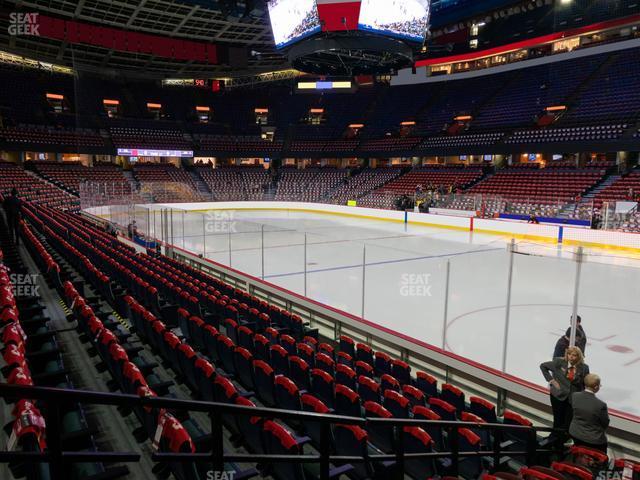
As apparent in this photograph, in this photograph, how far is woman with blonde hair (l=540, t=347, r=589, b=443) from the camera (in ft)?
14.6

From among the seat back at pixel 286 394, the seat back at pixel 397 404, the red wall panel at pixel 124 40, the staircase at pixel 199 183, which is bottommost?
the seat back at pixel 397 404

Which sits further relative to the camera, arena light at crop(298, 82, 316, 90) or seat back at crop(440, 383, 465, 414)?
arena light at crop(298, 82, 316, 90)

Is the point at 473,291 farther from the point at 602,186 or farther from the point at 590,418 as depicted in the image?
the point at 602,186

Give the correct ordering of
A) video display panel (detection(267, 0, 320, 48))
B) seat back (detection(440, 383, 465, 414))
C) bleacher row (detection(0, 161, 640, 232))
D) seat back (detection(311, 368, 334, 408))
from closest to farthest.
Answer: seat back (detection(311, 368, 334, 408))
seat back (detection(440, 383, 465, 414))
video display panel (detection(267, 0, 320, 48))
bleacher row (detection(0, 161, 640, 232))

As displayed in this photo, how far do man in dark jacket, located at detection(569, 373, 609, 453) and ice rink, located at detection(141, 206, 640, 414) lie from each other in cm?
150

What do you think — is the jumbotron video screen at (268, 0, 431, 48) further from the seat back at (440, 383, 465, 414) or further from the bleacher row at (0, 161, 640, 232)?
the seat back at (440, 383, 465, 414)

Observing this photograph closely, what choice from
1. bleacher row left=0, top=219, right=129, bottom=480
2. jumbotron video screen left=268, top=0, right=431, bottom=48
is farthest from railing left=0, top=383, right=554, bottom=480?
jumbotron video screen left=268, top=0, right=431, bottom=48

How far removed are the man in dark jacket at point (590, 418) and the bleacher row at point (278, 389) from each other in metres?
0.13

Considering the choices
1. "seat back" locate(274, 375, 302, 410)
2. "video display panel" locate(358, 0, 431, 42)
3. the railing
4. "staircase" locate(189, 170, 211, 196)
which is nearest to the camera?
the railing

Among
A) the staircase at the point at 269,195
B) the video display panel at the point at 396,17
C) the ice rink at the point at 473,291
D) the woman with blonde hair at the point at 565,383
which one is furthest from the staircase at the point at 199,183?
the woman with blonde hair at the point at 565,383

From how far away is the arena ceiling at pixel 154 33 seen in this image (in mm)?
24234

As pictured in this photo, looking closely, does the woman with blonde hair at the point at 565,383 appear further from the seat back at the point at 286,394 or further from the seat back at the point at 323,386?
the seat back at the point at 286,394

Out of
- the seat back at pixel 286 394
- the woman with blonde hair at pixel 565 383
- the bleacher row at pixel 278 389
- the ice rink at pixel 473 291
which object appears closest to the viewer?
Answer: the bleacher row at pixel 278 389

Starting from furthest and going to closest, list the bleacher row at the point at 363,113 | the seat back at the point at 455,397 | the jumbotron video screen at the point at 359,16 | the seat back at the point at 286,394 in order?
the bleacher row at the point at 363,113 < the jumbotron video screen at the point at 359,16 < the seat back at the point at 455,397 < the seat back at the point at 286,394
